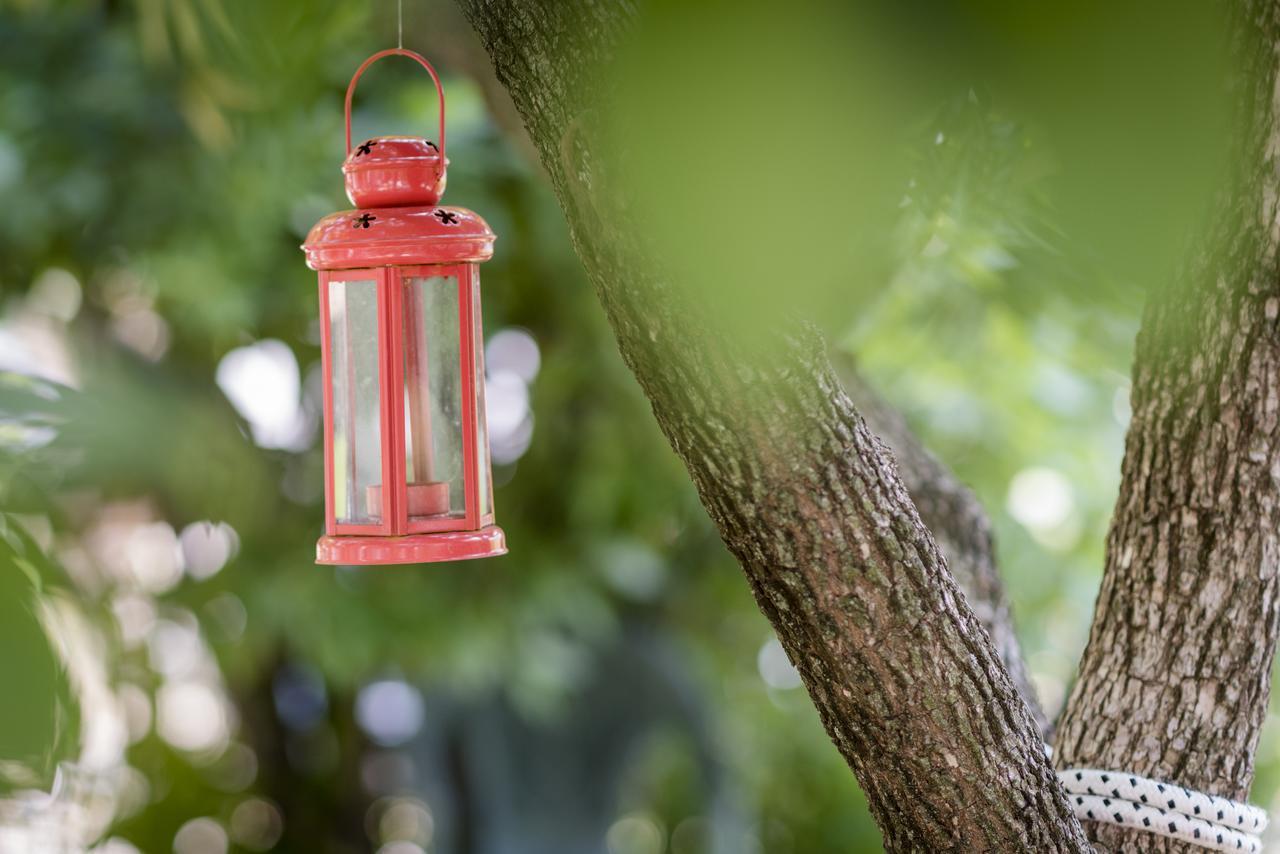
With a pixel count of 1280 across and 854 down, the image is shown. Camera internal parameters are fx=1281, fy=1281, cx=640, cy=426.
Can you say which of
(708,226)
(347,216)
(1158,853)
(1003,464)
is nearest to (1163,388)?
(1158,853)

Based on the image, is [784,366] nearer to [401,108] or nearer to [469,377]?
[469,377]

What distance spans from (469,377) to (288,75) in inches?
30.7

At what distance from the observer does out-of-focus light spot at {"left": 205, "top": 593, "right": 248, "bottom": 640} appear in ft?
9.39

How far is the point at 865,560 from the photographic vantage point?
2.52ft

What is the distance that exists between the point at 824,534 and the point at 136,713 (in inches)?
106

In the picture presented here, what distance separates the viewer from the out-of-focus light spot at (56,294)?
2936mm

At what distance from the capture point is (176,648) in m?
3.18

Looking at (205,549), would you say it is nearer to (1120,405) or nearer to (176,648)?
(176,648)

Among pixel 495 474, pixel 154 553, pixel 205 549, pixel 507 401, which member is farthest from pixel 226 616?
pixel 507 401

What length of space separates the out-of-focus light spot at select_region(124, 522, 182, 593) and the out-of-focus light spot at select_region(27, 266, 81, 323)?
1.75 ft

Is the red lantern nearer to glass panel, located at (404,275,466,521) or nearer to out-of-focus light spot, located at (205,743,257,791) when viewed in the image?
glass panel, located at (404,275,466,521)

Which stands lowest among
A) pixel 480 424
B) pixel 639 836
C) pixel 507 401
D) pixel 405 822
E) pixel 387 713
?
pixel 639 836

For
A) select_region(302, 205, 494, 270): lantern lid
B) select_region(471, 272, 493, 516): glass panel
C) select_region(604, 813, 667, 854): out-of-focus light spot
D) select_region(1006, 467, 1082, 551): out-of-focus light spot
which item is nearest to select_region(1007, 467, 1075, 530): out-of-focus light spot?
select_region(1006, 467, 1082, 551): out-of-focus light spot

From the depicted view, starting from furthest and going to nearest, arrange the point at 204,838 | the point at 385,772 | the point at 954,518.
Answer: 1. the point at 385,772
2. the point at 204,838
3. the point at 954,518
